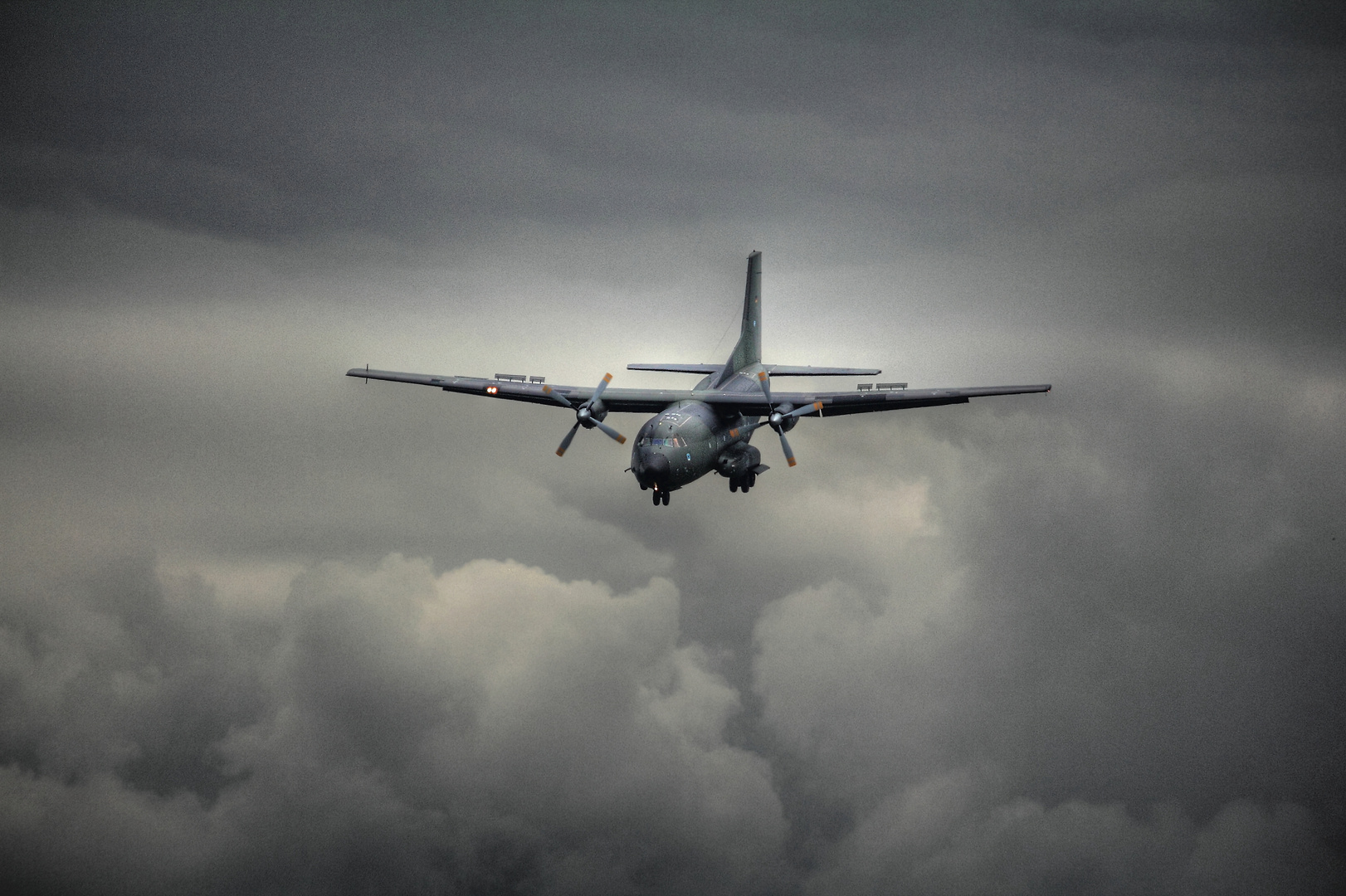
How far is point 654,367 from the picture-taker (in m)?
77.2

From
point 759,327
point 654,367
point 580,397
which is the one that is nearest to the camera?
point 580,397

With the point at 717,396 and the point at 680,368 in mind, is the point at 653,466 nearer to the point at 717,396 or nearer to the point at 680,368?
the point at 717,396

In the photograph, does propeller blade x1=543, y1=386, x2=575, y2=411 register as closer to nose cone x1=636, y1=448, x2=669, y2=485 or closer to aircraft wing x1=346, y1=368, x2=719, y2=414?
aircraft wing x1=346, y1=368, x2=719, y2=414

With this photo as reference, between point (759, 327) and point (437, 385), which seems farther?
point (759, 327)

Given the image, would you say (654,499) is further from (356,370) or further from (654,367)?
(356,370)

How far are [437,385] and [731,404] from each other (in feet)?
72.9

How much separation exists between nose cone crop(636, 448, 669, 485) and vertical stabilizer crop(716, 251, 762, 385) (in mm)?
21710

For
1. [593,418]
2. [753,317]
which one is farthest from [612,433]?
[753,317]

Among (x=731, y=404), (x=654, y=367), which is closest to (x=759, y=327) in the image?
(x=654, y=367)

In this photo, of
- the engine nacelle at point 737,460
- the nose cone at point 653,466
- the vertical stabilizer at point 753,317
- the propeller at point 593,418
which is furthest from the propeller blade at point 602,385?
the vertical stabilizer at point 753,317

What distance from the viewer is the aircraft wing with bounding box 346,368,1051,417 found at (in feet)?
221

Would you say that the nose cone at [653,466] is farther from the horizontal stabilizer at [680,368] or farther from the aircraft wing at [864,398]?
the horizontal stabilizer at [680,368]

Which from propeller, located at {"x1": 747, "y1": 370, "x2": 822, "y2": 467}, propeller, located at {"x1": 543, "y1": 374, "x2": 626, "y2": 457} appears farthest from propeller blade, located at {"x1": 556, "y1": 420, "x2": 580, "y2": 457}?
propeller, located at {"x1": 747, "y1": 370, "x2": 822, "y2": 467}

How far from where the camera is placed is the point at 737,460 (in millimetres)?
72312
